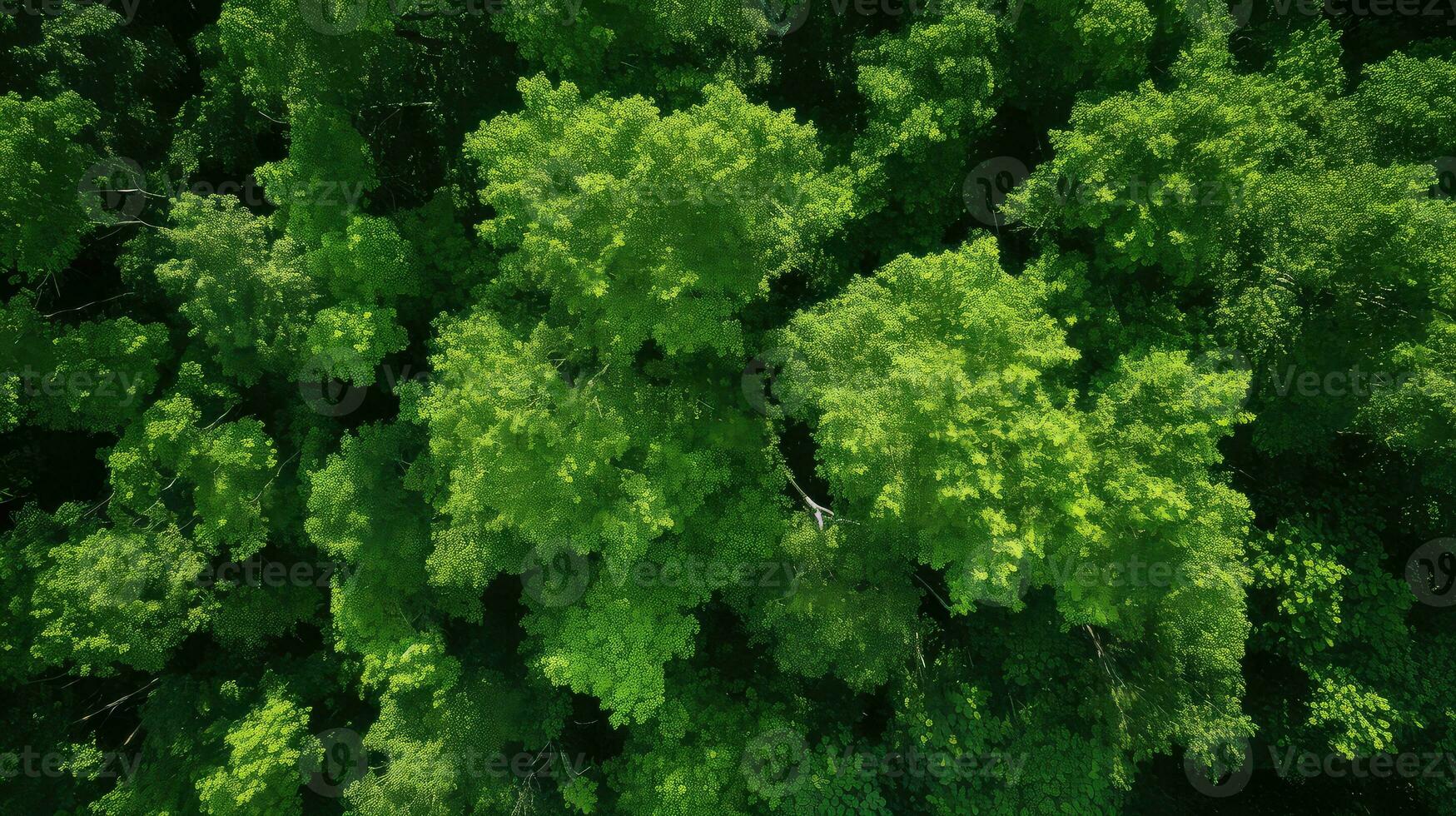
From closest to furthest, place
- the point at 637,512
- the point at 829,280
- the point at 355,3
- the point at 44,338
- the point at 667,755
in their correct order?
the point at 637,512 → the point at 355,3 → the point at 667,755 → the point at 44,338 → the point at 829,280

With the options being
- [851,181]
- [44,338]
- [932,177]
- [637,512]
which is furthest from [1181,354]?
[44,338]

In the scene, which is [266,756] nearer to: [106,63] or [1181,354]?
[106,63]

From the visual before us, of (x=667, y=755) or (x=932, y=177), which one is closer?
(x=667, y=755)

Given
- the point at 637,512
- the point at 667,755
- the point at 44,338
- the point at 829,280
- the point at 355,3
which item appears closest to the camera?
the point at 637,512

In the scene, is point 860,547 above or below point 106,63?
below

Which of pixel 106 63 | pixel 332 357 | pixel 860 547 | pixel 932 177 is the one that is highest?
pixel 106 63

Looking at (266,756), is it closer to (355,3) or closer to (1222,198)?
(355,3)

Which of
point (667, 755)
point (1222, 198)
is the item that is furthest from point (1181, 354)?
point (667, 755)
